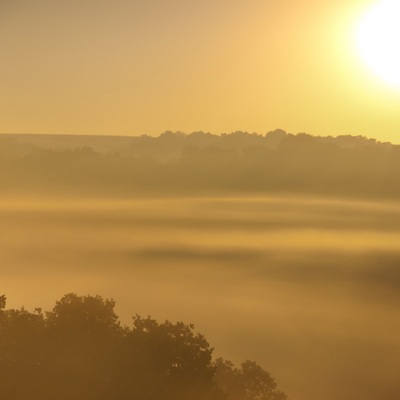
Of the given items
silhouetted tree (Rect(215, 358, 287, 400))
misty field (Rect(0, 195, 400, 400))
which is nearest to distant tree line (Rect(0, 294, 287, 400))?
silhouetted tree (Rect(215, 358, 287, 400))

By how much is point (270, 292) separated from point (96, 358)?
82299 mm

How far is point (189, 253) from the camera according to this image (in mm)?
169500

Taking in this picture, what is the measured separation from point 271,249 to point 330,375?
12212 centimetres

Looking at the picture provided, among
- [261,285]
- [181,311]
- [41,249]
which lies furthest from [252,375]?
[41,249]

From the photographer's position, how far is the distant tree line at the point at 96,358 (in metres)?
25.5

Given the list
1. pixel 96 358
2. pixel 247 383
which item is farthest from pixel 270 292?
pixel 96 358

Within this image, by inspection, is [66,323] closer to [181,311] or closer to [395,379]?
[395,379]

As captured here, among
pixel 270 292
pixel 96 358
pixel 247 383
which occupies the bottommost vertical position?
pixel 247 383

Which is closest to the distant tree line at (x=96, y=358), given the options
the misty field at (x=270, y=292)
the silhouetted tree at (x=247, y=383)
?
the silhouetted tree at (x=247, y=383)

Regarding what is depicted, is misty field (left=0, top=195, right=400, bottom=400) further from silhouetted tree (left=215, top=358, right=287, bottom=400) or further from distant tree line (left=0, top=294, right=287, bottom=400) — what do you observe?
distant tree line (left=0, top=294, right=287, bottom=400)

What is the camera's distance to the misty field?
180 ft

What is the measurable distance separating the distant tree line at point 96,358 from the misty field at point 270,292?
18.6 meters

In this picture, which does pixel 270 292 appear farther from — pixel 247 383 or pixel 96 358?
pixel 96 358

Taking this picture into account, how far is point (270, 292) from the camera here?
108125 mm
